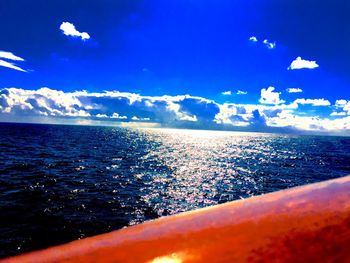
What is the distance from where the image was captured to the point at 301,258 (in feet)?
3.01

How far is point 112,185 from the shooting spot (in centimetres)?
2659

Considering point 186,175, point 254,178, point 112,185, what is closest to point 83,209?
point 112,185

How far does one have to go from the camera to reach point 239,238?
1059mm

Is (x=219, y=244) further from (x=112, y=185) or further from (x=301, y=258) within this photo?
(x=112, y=185)

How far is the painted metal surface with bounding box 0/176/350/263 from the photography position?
95cm

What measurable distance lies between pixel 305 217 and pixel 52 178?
30.0 meters

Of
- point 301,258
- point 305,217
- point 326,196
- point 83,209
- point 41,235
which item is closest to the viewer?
point 301,258

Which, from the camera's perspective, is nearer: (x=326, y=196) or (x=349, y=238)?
(x=349, y=238)

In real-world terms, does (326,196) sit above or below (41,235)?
above

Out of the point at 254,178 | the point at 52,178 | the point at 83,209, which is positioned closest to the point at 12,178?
the point at 52,178

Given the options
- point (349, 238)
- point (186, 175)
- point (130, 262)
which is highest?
point (349, 238)

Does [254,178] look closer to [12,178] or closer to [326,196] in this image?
[12,178]

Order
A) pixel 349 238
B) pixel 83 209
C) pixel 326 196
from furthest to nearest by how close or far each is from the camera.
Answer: pixel 83 209, pixel 326 196, pixel 349 238

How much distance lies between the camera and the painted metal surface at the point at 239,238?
0.95 m
